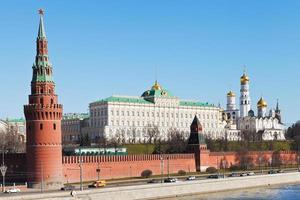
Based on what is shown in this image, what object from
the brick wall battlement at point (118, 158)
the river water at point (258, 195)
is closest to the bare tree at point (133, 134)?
the brick wall battlement at point (118, 158)

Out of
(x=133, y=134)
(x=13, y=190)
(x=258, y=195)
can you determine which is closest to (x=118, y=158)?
(x=258, y=195)

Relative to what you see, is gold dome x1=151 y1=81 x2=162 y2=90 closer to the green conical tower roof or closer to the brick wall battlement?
the brick wall battlement

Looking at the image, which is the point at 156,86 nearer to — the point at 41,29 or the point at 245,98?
the point at 245,98

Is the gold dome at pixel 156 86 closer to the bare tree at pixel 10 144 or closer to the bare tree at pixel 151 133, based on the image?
the bare tree at pixel 151 133

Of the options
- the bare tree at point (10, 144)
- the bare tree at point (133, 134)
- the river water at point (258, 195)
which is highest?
the bare tree at point (133, 134)

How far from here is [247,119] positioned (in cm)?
17588

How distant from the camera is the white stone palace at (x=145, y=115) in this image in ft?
457

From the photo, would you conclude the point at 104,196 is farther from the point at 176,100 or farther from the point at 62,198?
the point at 176,100

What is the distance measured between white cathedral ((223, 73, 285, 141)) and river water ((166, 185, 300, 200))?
9417cm

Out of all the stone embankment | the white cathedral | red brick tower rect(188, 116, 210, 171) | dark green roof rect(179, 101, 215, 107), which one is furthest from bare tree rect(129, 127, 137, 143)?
the stone embankment

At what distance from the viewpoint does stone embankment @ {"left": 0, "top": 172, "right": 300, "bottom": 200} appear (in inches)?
2054

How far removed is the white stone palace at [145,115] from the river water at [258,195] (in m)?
62.0

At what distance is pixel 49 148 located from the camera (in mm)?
63531

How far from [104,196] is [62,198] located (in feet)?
13.7
